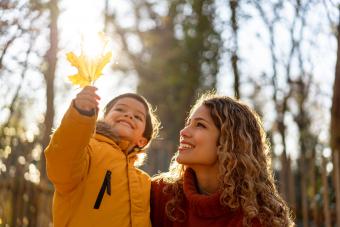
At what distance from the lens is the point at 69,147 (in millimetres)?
2363

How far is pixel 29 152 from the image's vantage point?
224 inches

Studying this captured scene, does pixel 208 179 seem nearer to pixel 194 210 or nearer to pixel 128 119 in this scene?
pixel 194 210

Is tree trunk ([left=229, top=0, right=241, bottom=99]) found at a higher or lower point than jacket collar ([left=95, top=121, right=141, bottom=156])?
higher

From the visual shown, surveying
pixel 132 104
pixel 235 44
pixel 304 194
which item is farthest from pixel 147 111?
pixel 235 44

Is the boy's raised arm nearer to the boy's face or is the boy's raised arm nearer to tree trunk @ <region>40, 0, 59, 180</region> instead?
the boy's face

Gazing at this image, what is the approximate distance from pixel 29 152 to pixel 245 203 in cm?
347

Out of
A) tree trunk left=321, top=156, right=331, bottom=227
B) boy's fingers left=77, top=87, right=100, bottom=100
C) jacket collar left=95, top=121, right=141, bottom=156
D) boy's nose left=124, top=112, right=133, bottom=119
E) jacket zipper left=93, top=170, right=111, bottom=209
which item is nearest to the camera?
boy's fingers left=77, top=87, right=100, bottom=100

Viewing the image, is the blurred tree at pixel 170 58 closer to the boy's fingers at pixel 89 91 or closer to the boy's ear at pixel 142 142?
the boy's ear at pixel 142 142

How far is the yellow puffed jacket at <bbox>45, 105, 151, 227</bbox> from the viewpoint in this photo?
236 centimetres

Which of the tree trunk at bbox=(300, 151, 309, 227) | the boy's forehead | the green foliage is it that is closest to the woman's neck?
the boy's forehead

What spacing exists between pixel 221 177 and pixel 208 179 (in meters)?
0.13

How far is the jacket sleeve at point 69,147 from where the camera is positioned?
7.57 feet

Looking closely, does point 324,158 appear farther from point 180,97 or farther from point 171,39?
point 171,39

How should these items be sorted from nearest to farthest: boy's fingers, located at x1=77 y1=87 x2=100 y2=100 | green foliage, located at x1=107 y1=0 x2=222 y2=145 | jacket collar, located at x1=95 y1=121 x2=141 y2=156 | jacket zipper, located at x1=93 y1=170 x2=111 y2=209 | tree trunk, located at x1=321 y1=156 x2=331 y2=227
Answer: boy's fingers, located at x1=77 y1=87 x2=100 y2=100, jacket zipper, located at x1=93 y1=170 x2=111 y2=209, jacket collar, located at x1=95 y1=121 x2=141 y2=156, tree trunk, located at x1=321 y1=156 x2=331 y2=227, green foliage, located at x1=107 y1=0 x2=222 y2=145
